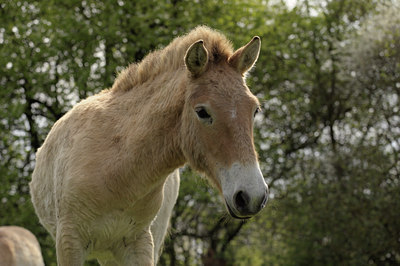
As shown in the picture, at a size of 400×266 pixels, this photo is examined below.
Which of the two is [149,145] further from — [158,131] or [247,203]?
[247,203]

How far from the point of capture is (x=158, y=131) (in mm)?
4355

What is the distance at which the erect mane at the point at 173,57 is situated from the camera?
14.1 ft

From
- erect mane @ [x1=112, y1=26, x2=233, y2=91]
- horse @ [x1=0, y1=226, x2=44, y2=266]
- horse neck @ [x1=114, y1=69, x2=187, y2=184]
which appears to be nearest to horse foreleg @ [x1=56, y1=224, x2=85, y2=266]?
horse neck @ [x1=114, y1=69, x2=187, y2=184]

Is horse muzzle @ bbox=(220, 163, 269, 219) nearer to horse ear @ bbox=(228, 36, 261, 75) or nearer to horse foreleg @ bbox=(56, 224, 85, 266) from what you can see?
horse ear @ bbox=(228, 36, 261, 75)

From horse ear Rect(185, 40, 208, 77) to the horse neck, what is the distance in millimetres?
170

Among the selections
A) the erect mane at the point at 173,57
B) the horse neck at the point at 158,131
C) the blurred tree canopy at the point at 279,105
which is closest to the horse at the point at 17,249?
the blurred tree canopy at the point at 279,105

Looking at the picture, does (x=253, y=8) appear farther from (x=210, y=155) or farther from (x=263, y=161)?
(x=210, y=155)

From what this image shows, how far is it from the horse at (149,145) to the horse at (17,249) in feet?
8.46

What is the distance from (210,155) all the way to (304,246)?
9412 mm

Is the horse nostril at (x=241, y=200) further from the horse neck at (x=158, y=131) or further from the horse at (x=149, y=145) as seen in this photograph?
the horse neck at (x=158, y=131)

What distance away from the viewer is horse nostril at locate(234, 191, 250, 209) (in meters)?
3.52

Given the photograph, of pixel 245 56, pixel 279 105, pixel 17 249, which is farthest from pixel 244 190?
pixel 279 105

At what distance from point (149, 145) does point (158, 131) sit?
5.3 inches

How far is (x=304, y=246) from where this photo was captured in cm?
1276
